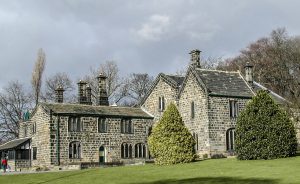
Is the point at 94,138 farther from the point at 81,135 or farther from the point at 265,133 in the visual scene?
the point at 265,133

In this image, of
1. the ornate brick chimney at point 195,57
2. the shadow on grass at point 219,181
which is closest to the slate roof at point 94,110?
the ornate brick chimney at point 195,57

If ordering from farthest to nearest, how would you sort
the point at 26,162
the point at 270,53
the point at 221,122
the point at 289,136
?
1. the point at 270,53
2. the point at 26,162
3. the point at 221,122
4. the point at 289,136

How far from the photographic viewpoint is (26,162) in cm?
5053

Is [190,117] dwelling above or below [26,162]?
above

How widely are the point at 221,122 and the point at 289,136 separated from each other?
12.8 m

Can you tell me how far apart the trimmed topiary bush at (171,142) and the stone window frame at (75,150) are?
38.5 ft

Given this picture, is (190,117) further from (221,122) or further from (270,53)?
(270,53)

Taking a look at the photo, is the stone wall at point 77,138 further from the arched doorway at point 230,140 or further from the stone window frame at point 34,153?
the arched doorway at point 230,140

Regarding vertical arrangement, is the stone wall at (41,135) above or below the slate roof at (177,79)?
below

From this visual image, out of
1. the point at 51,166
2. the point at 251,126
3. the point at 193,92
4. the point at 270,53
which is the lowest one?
the point at 51,166

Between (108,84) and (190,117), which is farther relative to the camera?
(108,84)

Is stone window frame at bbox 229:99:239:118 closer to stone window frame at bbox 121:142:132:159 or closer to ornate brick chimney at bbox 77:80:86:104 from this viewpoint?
stone window frame at bbox 121:142:132:159

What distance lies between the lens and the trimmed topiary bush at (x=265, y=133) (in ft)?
104

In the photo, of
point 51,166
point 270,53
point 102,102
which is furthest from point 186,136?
point 270,53
